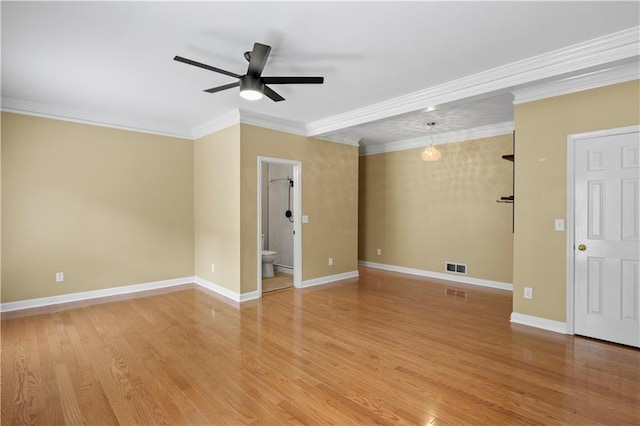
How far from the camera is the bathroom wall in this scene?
22.5 ft

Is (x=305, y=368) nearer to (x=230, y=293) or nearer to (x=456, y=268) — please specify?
(x=230, y=293)

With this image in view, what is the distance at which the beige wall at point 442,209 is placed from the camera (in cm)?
546

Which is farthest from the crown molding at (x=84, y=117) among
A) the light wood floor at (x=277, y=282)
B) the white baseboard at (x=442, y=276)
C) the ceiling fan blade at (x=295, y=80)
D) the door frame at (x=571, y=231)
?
the door frame at (x=571, y=231)

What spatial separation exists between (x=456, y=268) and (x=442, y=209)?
3.46 ft

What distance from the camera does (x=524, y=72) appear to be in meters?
3.22

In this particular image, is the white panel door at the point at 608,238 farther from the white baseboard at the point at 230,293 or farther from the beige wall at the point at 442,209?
the white baseboard at the point at 230,293

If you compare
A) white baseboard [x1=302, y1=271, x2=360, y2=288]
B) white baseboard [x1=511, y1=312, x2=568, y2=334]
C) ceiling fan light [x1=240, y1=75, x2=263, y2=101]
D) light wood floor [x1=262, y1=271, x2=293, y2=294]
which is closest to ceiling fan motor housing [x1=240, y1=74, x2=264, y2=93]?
ceiling fan light [x1=240, y1=75, x2=263, y2=101]

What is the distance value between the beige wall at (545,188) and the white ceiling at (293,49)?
0.45 meters

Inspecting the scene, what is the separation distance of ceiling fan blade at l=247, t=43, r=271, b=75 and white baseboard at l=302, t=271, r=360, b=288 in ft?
11.6

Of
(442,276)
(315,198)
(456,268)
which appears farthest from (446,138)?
(315,198)

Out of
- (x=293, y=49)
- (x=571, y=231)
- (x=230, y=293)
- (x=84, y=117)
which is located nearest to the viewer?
(x=293, y=49)

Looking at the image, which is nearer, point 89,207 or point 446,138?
point 89,207

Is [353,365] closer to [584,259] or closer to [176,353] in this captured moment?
[176,353]

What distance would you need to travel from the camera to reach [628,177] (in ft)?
10.2
